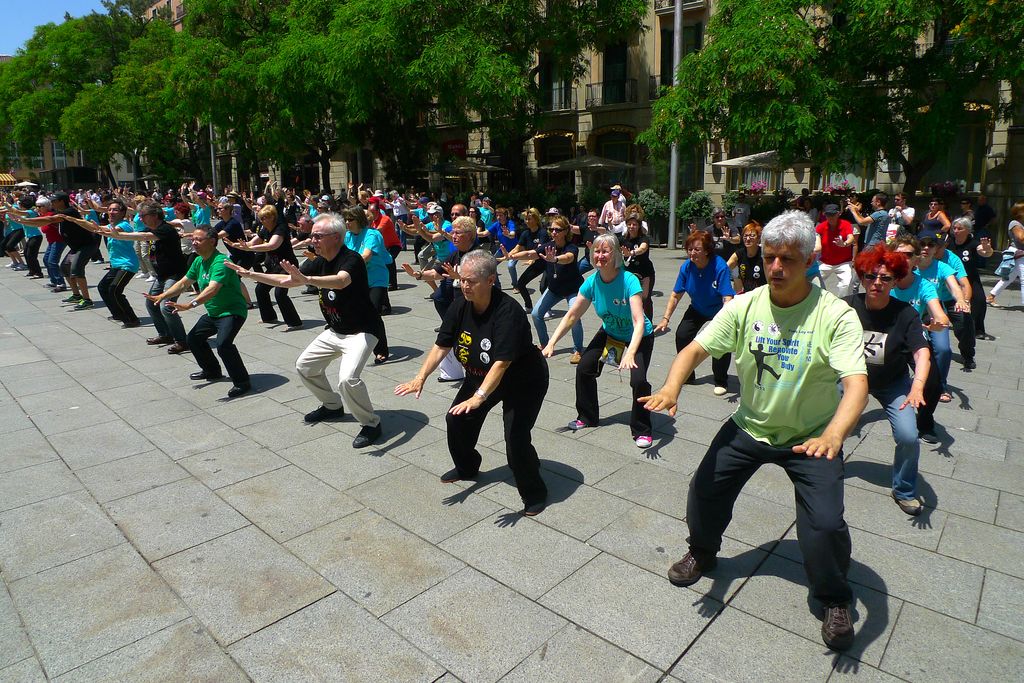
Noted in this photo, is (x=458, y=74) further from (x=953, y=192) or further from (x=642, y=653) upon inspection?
(x=642, y=653)

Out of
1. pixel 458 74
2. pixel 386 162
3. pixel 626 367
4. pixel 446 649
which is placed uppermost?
pixel 458 74

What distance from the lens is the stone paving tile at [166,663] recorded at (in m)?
3.09

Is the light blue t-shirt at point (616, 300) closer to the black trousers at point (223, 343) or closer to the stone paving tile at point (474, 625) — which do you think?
the stone paving tile at point (474, 625)

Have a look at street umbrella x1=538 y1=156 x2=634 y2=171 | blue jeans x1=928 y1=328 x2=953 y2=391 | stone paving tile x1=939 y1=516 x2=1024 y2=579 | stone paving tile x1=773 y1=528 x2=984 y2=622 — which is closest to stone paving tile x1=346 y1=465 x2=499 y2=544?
stone paving tile x1=773 y1=528 x2=984 y2=622

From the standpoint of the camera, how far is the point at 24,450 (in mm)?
5785

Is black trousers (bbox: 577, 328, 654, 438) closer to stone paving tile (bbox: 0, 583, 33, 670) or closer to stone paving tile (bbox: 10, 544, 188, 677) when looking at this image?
stone paving tile (bbox: 10, 544, 188, 677)

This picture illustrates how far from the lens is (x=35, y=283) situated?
608 inches

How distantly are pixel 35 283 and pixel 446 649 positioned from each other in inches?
630

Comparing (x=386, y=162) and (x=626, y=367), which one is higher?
(x=386, y=162)

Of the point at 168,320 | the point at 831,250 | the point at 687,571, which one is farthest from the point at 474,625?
the point at 831,250

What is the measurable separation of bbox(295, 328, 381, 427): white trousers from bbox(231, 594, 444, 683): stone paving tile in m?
2.36

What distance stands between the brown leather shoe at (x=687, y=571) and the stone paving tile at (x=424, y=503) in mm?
1288

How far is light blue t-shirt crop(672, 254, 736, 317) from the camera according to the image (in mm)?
6457

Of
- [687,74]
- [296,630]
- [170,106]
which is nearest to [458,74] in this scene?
[687,74]
